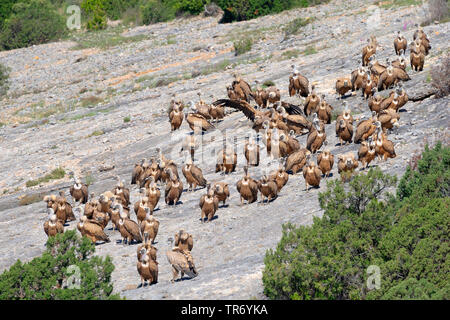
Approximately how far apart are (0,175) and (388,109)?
14.4 m

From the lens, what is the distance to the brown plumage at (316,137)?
22.5 meters

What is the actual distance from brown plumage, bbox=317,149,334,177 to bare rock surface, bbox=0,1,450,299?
0.86 ft

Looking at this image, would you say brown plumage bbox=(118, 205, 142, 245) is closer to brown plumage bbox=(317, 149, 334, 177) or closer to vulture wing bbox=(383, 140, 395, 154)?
brown plumage bbox=(317, 149, 334, 177)

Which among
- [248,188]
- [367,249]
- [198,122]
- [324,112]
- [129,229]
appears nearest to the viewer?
[367,249]

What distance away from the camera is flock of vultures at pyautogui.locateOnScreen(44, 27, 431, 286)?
62.4 ft

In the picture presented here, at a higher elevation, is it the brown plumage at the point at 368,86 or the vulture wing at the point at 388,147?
the brown plumage at the point at 368,86

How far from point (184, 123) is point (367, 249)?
624 inches

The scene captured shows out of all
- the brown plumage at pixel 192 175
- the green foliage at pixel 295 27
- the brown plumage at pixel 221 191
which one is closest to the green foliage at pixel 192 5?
the green foliage at pixel 295 27

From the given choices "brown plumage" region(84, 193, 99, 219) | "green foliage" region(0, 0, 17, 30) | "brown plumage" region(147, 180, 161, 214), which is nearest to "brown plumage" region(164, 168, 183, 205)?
"brown plumage" region(147, 180, 161, 214)

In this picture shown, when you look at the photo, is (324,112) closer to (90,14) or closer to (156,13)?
(156,13)

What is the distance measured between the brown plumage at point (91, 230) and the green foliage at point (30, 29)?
45934 mm

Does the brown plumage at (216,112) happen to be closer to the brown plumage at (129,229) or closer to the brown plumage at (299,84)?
the brown plumage at (299,84)

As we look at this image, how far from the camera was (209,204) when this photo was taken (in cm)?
1922

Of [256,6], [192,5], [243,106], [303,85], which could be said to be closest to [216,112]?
[243,106]
